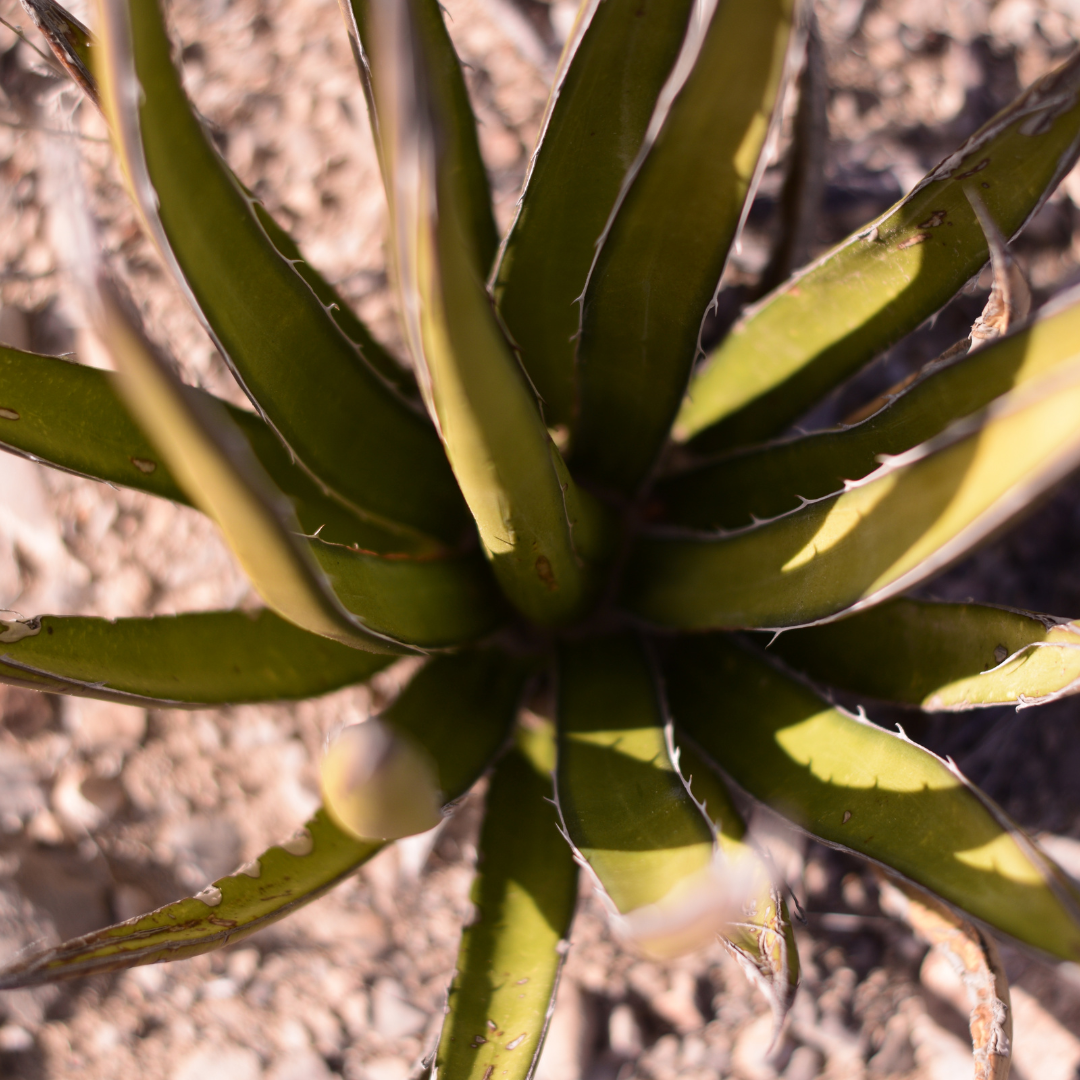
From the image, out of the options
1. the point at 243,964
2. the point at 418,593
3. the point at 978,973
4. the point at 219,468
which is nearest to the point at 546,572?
the point at 418,593

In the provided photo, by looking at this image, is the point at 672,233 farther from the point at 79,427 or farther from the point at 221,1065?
the point at 221,1065

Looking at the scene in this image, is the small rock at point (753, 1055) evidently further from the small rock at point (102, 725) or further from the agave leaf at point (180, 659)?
the small rock at point (102, 725)

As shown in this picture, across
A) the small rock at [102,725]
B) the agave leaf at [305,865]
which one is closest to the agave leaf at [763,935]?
the agave leaf at [305,865]

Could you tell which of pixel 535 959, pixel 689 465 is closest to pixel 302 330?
pixel 689 465

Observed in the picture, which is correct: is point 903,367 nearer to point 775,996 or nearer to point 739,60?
point 739,60

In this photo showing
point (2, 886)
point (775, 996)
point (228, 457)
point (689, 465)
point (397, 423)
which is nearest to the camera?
point (228, 457)

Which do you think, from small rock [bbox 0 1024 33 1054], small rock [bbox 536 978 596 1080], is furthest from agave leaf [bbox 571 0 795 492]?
small rock [bbox 0 1024 33 1054]

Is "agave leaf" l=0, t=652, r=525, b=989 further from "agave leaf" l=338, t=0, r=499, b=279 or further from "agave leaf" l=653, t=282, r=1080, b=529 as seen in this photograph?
A: "agave leaf" l=338, t=0, r=499, b=279
